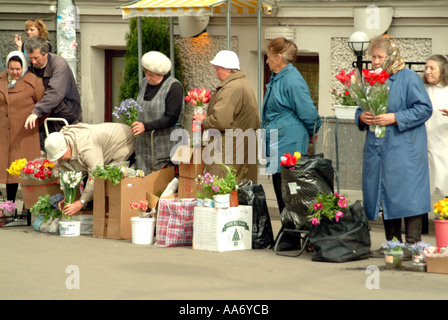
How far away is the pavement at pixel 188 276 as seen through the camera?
658 centimetres

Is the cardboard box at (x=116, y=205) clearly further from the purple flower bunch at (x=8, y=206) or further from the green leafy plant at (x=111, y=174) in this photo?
the purple flower bunch at (x=8, y=206)

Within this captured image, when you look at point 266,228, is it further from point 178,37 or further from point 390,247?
point 178,37

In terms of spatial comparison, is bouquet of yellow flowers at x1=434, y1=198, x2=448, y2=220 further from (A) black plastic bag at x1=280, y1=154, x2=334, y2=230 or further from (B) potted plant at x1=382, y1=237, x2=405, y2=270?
(A) black plastic bag at x1=280, y1=154, x2=334, y2=230

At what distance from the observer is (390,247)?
7578mm

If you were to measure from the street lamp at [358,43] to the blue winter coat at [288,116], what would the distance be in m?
3.97

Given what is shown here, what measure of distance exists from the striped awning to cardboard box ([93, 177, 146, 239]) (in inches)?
151

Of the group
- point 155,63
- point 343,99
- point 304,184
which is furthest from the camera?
point 343,99

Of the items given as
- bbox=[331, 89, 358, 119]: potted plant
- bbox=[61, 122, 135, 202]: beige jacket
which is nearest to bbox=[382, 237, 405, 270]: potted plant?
bbox=[61, 122, 135, 202]: beige jacket

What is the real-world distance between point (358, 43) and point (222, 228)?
16.2 ft

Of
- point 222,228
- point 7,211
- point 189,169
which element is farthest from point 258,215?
point 7,211

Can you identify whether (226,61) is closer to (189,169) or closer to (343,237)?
(189,169)

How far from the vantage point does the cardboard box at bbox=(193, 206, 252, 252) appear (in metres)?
8.30

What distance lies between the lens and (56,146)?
8.94 metres
